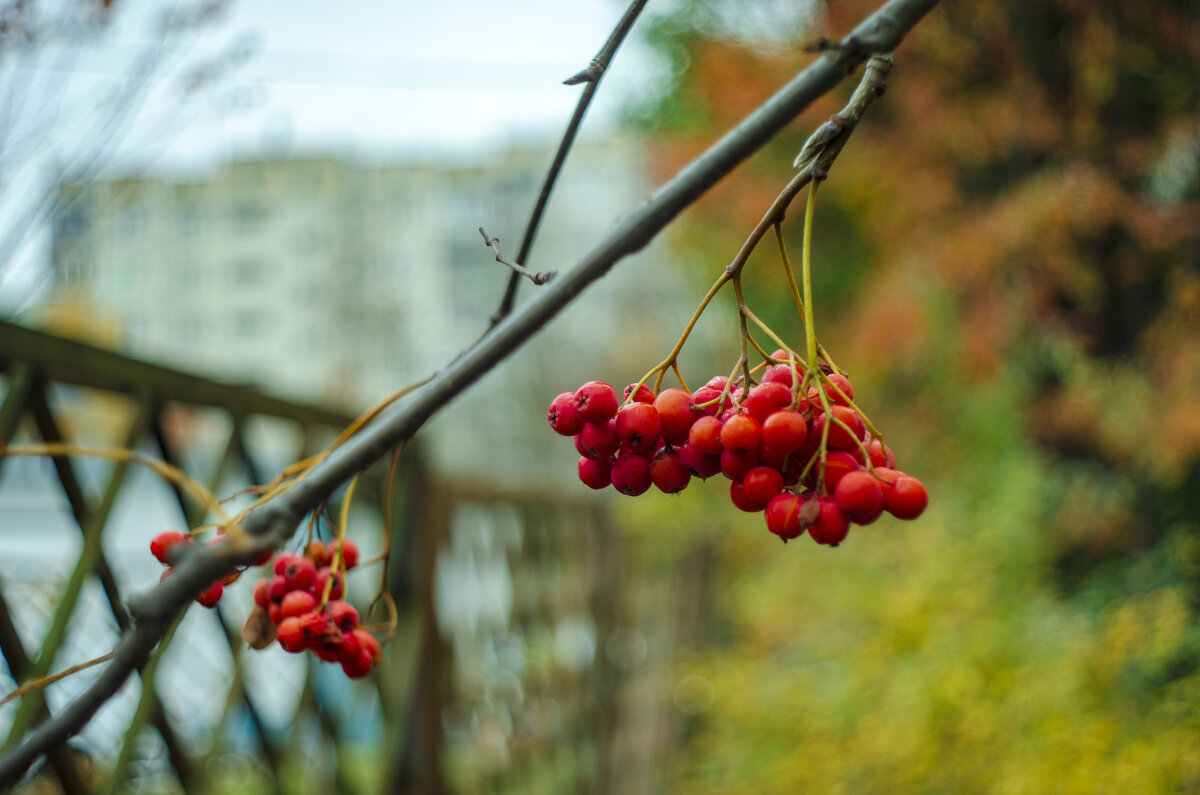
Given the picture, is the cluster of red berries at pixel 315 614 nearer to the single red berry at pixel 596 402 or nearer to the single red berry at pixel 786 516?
the single red berry at pixel 596 402

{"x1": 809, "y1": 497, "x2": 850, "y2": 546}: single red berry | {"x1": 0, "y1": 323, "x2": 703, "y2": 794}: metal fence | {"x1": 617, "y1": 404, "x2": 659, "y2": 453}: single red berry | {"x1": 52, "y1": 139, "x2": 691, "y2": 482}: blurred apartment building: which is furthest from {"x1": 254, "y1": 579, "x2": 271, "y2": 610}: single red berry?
{"x1": 52, "y1": 139, "x2": 691, "y2": 482}: blurred apartment building

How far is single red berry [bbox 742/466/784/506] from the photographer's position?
58cm

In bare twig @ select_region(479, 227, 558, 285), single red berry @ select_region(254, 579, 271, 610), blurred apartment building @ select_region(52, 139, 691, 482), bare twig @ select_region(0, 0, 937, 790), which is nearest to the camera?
bare twig @ select_region(0, 0, 937, 790)

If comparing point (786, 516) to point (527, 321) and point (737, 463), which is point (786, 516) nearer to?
point (737, 463)

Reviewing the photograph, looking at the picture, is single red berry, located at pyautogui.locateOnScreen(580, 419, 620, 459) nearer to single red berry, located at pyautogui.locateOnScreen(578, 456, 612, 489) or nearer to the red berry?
single red berry, located at pyautogui.locateOnScreen(578, 456, 612, 489)

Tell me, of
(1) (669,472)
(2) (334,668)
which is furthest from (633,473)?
(2) (334,668)

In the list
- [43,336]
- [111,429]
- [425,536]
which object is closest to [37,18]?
[43,336]

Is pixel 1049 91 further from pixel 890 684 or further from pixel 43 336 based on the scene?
pixel 43 336

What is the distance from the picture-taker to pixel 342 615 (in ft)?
2.25

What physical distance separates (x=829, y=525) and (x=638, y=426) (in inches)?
5.7

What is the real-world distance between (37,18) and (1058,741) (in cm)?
260

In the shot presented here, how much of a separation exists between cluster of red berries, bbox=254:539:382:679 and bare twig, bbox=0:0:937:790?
0.82ft

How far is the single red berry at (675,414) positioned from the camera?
0.61m

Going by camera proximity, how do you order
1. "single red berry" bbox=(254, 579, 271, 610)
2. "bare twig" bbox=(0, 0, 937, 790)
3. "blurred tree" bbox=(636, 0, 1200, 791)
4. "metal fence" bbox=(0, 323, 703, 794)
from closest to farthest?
"bare twig" bbox=(0, 0, 937, 790) < "single red berry" bbox=(254, 579, 271, 610) < "metal fence" bbox=(0, 323, 703, 794) < "blurred tree" bbox=(636, 0, 1200, 791)
